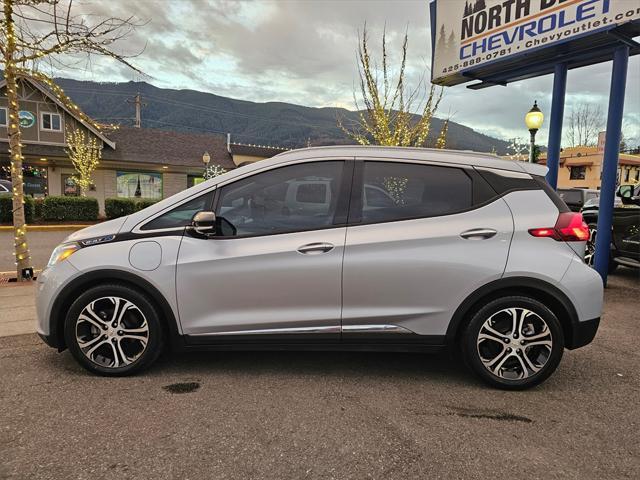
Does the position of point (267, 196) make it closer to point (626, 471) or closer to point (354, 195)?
point (354, 195)

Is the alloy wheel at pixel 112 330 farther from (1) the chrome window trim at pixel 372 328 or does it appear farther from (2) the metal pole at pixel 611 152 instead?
(2) the metal pole at pixel 611 152

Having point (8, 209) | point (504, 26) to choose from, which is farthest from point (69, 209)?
point (504, 26)

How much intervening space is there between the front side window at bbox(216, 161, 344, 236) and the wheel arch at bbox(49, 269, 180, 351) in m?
0.76

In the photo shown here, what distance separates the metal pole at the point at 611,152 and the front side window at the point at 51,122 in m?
26.8

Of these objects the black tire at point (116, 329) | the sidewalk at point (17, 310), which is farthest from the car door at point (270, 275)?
the sidewalk at point (17, 310)

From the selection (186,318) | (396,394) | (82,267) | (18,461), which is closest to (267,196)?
(186,318)

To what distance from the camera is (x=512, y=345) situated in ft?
10.8

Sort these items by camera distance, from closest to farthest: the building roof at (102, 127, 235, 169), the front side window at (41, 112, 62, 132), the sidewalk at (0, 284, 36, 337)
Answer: the sidewalk at (0, 284, 36, 337), the front side window at (41, 112, 62, 132), the building roof at (102, 127, 235, 169)

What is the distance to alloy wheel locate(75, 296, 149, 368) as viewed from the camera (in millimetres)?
3361

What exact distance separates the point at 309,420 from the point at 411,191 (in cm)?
178

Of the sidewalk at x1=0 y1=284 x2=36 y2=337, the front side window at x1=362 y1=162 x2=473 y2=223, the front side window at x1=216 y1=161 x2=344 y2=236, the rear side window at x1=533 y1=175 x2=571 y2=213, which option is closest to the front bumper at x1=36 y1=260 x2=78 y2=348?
the front side window at x1=216 y1=161 x2=344 y2=236

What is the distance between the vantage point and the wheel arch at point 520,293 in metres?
3.25

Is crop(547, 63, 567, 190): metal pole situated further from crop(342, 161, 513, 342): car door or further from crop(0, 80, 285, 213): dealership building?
crop(0, 80, 285, 213): dealership building

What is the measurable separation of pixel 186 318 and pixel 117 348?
59 cm
